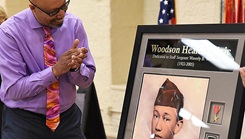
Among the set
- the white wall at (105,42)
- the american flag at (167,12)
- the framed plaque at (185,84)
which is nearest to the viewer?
the framed plaque at (185,84)

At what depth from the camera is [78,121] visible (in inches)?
88.4

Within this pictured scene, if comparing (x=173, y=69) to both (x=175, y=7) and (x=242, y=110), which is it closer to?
(x=242, y=110)

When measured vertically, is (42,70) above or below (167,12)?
below

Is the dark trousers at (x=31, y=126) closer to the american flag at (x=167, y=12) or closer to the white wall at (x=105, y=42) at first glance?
the american flag at (x=167, y=12)

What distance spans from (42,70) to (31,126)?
0.28 metres

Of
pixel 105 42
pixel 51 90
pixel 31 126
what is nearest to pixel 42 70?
pixel 51 90

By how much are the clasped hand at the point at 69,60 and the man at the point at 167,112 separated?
0.39 meters

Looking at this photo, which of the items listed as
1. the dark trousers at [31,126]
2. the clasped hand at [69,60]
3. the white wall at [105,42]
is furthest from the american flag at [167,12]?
the clasped hand at [69,60]

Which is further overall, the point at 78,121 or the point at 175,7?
the point at 175,7

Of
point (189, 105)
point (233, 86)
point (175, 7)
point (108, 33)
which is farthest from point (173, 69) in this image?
point (108, 33)

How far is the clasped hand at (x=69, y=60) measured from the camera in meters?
1.89

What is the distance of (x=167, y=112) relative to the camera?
181 cm

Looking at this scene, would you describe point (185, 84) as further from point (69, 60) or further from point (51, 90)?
point (51, 90)

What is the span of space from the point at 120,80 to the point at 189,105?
3.43 m
